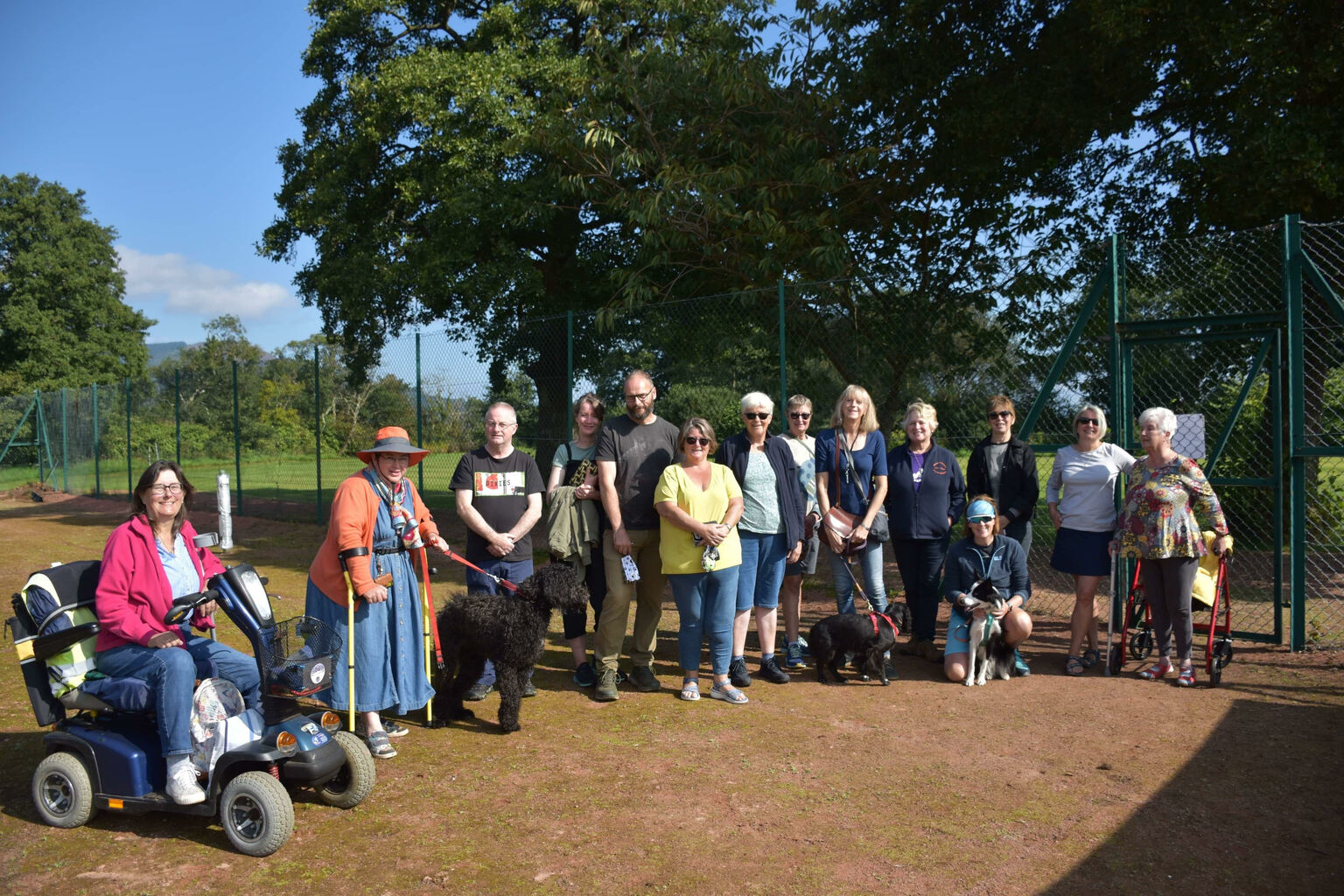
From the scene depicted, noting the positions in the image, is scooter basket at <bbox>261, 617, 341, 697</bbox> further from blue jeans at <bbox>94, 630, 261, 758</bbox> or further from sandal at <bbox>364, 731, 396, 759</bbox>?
sandal at <bbox>364, 731, 396, 759</bbox>

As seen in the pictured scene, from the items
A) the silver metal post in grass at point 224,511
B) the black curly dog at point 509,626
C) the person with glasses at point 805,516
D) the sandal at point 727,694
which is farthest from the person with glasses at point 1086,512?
the silver metal post in grass at point 224,511

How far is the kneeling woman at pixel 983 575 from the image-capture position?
580cm

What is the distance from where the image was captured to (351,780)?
397 centimetres

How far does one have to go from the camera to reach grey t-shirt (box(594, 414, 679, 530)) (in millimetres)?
5586

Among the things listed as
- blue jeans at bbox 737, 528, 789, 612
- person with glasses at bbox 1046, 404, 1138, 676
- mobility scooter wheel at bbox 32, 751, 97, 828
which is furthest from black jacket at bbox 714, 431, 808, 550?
mobility scooter wheel at bbox 32, 751, 97, 828

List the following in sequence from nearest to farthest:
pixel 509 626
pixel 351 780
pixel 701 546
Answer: pixel 351 780 < pixel 509 626 < pixel 701 546

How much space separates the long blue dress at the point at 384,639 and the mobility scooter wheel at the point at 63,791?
1025 millimetres

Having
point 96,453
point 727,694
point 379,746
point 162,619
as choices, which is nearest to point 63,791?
point 162,619

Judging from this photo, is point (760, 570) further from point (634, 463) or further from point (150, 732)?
point (150, 732)

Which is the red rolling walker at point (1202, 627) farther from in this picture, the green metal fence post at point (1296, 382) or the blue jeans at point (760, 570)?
the blue jeans at point (760, 570)

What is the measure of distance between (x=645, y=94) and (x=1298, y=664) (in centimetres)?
871

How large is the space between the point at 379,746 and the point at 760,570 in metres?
2.50

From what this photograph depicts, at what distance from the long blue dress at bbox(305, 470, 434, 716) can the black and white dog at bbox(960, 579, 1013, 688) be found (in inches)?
132

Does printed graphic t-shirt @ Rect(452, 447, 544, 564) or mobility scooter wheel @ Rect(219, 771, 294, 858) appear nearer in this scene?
mobility scooter wheel @ Rect(219, 771, 294, 858)
